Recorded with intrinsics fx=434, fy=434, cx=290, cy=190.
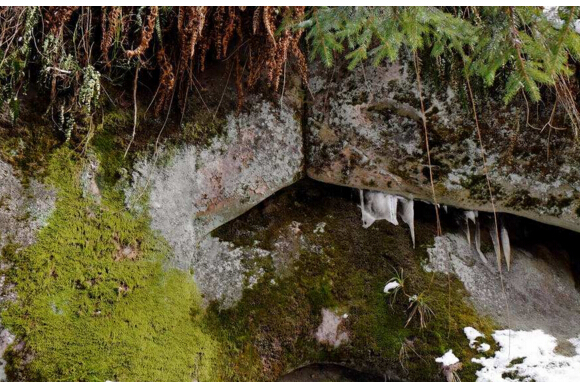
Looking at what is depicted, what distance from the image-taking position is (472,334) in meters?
3.43

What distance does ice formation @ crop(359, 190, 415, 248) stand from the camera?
399cm

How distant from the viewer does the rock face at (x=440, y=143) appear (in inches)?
145

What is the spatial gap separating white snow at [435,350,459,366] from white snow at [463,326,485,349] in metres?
0.17

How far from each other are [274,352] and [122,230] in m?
1.47

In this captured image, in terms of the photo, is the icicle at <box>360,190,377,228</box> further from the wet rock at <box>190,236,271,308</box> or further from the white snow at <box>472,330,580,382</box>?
the white snow at <box>472,330,580,382</box>

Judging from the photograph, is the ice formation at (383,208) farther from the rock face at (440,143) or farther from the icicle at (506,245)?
the icicle at (506,245)

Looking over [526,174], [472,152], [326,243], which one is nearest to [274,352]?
[326,243]

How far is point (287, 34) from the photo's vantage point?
119 inches

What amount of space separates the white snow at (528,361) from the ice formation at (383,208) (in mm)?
1193

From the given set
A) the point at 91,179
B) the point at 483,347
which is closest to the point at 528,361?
the point at 483,347

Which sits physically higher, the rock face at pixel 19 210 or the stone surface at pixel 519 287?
the rock face at pixel 19 210

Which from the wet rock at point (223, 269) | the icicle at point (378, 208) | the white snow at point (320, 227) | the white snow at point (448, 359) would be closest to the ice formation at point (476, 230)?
the icicle at point (378, 208)

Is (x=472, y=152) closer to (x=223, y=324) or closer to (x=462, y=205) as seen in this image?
(x=462, y=205)

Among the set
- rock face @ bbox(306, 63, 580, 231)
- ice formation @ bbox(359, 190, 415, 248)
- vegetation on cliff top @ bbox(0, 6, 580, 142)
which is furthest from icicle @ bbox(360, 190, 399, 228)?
vegetation on cliff top @ bbox(0, 6, 580, 142)
